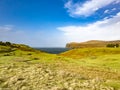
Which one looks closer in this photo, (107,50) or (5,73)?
(5,73)

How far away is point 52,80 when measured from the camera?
17.5 m

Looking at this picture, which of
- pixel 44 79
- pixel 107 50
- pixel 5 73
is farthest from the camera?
pixel 107 50

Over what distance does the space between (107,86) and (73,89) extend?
3296mm

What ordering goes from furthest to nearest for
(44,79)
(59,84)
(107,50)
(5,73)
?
(107,50) < (5,73) < (44,79) < (59,84)

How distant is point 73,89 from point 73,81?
7.28ft

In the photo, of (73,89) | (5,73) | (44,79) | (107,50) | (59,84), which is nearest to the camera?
(73,89)

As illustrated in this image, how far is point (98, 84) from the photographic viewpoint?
56.9 feet

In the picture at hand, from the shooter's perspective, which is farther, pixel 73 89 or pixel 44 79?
pixel 44 79

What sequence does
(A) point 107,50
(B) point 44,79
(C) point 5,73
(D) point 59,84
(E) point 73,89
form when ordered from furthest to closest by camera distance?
(A) point 107,50 < (C) point 5,73 < (B) point 44,79 < (D) point 59,84 < (E) point 73,89

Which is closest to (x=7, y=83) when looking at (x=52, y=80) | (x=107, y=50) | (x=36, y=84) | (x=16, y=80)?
(x=16, y=80)

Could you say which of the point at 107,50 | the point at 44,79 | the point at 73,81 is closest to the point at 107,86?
the point at 73,81

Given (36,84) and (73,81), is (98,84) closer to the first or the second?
(73,81)

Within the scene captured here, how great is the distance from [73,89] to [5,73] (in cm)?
729

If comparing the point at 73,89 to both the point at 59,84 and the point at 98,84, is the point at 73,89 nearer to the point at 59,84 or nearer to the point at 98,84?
the point at 59,84
